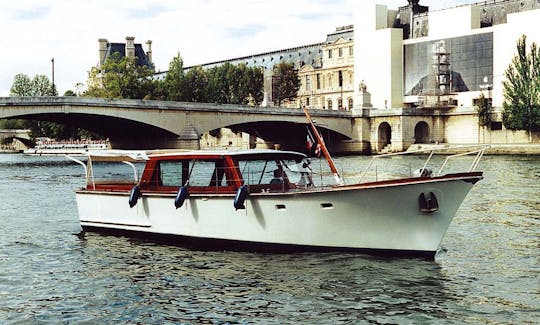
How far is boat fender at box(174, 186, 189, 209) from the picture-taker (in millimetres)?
20891

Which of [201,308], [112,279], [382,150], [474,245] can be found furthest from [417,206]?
[382,150]

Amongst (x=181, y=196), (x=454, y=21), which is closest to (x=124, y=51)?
(x=454, y=21)

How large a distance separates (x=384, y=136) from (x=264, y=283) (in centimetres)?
7680

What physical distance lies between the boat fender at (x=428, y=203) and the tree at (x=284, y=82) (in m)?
98.4

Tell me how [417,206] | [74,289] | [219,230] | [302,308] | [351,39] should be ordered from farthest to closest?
[351,39]
[219,230]
[417,206]
[74,289]
[302,308]

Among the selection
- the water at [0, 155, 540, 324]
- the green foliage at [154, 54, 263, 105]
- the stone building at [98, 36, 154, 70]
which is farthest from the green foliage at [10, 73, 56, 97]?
the water at [0, 155, 540, 324]

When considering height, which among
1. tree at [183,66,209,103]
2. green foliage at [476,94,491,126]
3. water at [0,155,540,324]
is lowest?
water at [0,155,540,324]

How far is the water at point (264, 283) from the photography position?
15.1 metres

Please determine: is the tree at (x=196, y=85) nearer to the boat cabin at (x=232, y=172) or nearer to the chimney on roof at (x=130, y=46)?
the chimney on roof at (x=130, y=46)

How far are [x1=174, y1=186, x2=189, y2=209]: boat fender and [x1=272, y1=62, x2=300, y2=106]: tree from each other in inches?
3782

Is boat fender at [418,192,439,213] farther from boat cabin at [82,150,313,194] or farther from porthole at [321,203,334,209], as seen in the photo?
boat cabin at [82,150,313,194]

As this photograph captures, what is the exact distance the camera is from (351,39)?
11575 cm

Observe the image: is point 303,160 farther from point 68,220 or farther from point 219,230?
point 68,220

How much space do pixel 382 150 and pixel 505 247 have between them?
70603 mm
